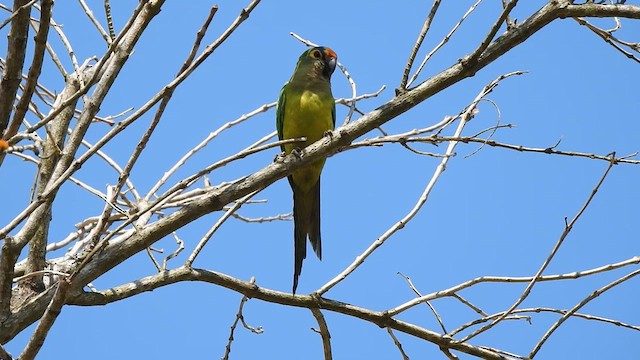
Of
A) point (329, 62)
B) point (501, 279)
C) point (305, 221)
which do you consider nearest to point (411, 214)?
point (501, 279)

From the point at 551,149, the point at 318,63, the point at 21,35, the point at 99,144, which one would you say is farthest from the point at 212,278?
the point at 318,63

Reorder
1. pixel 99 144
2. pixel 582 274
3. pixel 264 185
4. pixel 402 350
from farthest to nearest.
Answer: pixel 402 350, pixel 264 185, pixel 582 274, pixel 99 144

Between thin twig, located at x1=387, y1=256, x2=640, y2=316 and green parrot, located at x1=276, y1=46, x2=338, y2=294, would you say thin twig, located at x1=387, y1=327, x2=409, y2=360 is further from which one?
green parrot, located at x1=276, y1=46, x2=338, y2=294

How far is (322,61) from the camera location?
5.61m

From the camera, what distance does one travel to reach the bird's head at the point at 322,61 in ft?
18.2

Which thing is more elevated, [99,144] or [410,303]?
[410,303]

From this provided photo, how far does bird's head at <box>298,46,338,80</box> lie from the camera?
554cm

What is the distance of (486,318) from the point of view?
2.99 m

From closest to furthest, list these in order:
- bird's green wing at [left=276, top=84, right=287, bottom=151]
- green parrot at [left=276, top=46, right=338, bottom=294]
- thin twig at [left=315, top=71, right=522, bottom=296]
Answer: thin twig at [left=315, top=71, right=522, bottom=296] < green parrot at [left=276, top=46, right=338, bottom=294] < bird's green wing at [left=276, top=84, right=287, bottom=151]

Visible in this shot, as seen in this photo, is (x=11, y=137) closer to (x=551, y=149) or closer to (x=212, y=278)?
(x=212, y=278)

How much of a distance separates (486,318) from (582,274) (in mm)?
429

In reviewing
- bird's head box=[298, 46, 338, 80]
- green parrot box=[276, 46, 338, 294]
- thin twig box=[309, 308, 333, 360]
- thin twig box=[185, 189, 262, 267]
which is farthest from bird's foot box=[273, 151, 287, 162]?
bird's head box=[298, 46, 338, 80]

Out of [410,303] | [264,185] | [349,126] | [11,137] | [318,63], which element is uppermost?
[318,63]

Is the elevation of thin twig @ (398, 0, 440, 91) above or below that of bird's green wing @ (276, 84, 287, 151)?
below
